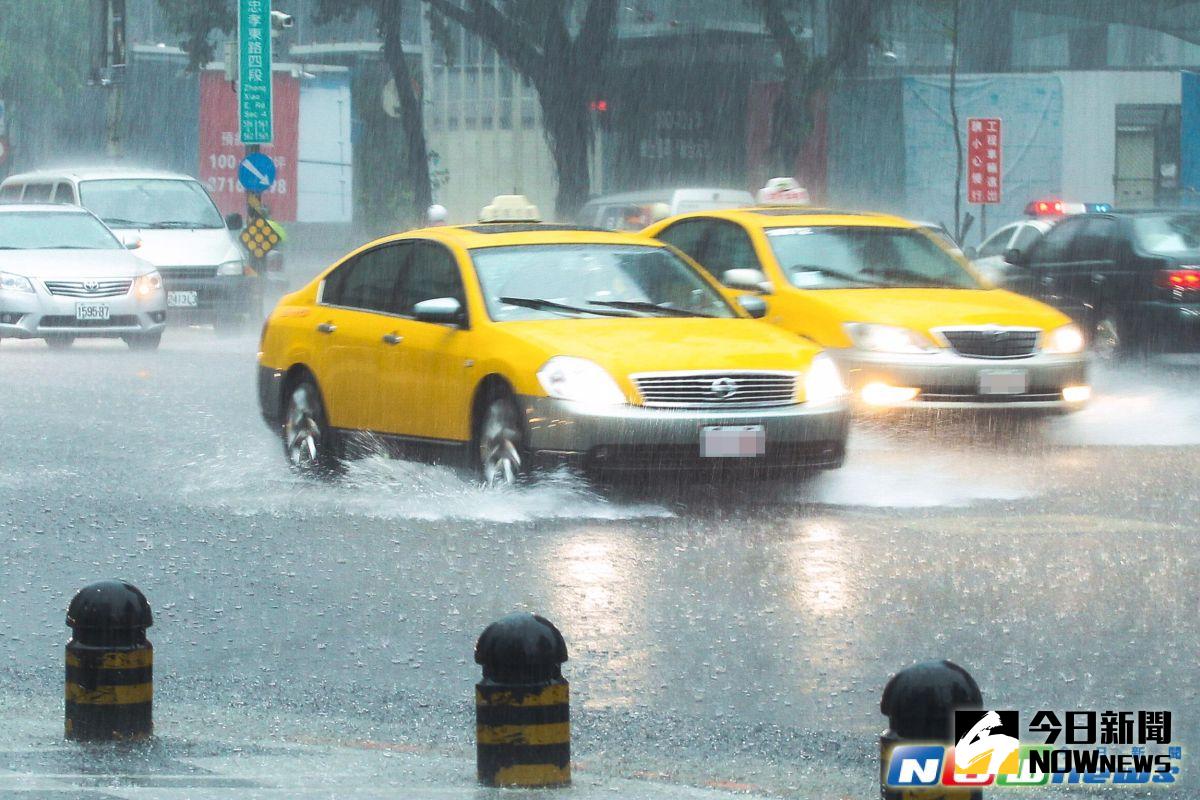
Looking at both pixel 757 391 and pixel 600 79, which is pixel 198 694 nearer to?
pixel 757 391

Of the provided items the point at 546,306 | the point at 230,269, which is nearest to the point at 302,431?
the point at 546,306

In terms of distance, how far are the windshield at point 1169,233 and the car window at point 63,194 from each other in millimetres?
12320

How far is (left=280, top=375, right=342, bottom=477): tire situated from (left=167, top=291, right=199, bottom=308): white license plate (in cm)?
1183

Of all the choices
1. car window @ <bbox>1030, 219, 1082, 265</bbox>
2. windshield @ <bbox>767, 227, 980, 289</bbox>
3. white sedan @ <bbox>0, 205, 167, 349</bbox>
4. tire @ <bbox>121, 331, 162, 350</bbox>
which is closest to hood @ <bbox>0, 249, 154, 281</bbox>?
white sedan @ <bbox>0, 205, 167, 349</bbox>

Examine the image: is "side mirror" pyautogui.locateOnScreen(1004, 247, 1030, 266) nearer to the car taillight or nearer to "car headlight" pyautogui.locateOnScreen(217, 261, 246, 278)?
the car taillight

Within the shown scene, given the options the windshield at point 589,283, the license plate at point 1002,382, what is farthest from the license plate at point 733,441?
the license plate at point 1002,382

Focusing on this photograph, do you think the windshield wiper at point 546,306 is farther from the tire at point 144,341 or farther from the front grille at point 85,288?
the tire at point 144,341

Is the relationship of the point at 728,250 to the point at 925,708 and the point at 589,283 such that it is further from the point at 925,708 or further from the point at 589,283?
the point at 925,708

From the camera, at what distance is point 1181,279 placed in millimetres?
18438

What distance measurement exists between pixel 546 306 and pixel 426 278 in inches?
33.4

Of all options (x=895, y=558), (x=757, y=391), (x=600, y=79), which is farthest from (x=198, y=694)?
(x=600, y=79)

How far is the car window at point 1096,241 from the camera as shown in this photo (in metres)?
19.3

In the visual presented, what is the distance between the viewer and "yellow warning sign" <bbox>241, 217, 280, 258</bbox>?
1224 inches

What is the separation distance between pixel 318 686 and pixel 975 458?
646cm
